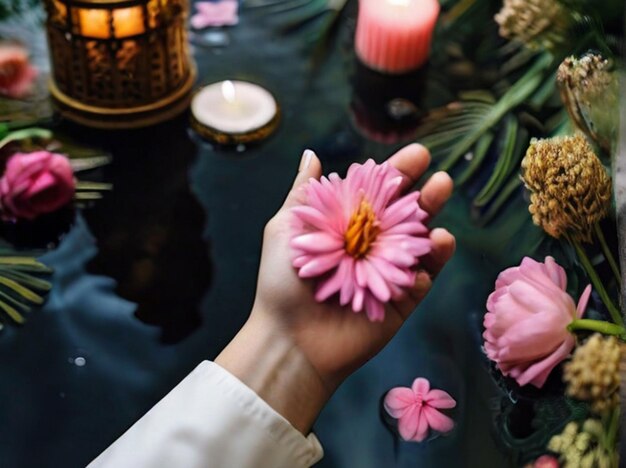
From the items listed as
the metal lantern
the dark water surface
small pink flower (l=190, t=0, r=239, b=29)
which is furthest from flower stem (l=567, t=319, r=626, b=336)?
small pink flower (l=190, t=0, r=239, b=29)

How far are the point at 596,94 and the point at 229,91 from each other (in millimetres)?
470

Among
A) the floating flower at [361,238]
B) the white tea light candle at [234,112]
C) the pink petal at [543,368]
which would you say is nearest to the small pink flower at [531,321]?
the pink petal at [543,368]

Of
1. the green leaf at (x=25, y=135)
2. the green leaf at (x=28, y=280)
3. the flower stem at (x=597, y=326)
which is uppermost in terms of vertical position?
the flower stem at (x=597, y=326)

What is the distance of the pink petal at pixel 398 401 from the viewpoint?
0.86m

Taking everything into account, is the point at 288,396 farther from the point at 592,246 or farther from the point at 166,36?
the point at 166,36

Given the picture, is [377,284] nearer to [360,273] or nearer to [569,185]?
[360,273]

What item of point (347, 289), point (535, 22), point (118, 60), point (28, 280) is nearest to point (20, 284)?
point (28, 280)

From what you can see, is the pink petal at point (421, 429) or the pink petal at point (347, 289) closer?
the pink petal at point (347, 289)

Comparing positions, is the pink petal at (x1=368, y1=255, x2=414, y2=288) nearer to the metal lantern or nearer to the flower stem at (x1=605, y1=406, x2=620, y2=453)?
the flower stem at (x1=605, y1=406, x2=620, y2=453)

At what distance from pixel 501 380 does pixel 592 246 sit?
0.16 metres

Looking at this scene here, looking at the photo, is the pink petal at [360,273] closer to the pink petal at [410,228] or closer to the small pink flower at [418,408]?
the pink petal at [410,228]

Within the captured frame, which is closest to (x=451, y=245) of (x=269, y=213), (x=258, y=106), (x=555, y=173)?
(x=555, y=173)

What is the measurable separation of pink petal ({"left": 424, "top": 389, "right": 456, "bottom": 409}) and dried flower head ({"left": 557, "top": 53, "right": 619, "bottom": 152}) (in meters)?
0.29

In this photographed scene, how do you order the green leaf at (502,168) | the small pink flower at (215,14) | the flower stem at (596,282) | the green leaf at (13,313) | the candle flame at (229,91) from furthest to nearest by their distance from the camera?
the small pink flower at (215,14) → the candle flame at (229,91) → the green leaf at (502,168) → the green leaf at (13,313) → the flower stem at (596,282)
